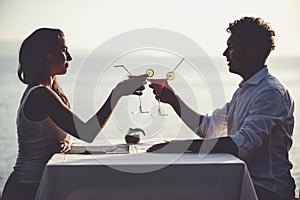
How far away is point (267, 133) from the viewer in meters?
2.32

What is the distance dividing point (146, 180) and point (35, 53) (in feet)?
2.52

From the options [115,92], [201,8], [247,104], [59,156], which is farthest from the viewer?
[201,8]

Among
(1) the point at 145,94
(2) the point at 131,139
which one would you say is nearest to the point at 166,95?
(2) the point at 131,139

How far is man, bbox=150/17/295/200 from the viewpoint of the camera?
2.32 metres

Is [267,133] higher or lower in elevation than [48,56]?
lower

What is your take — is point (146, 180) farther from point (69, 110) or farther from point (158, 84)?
point (158, 84)

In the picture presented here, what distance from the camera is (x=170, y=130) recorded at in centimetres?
587

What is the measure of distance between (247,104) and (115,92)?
0.54 metres

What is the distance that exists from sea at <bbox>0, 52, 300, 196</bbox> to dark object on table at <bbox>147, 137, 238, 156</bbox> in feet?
1.40

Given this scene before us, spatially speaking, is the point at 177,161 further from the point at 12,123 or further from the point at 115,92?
the point at 12,123

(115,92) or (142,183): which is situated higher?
(115,92)

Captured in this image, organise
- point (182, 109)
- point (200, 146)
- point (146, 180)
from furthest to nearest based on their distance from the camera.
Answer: point (182, 109), point (200, 146), point (146, 180)

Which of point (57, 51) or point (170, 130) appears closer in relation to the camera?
point (57, 51)

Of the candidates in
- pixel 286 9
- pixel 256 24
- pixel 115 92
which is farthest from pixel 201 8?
pixel 115 92
